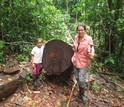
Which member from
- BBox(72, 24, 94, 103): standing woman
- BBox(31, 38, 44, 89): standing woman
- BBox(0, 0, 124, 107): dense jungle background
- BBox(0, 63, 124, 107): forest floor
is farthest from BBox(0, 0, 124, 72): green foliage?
BBox(72, 24, 94, 103): standing woman

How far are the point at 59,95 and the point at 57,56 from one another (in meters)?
1.10

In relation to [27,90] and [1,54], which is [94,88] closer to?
[27,90]

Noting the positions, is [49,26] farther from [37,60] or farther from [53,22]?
[37,60]

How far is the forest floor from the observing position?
5.23 m

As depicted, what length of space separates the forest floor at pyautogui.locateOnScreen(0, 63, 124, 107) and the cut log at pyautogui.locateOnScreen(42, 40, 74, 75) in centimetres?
49

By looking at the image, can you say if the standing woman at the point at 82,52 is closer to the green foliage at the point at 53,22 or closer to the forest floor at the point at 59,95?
the forest floor at the point at 59,95

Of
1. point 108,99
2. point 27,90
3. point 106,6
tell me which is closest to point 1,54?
point 27,90

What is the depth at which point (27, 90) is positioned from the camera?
563cm

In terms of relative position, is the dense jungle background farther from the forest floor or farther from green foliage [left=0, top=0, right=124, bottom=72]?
the forest floor

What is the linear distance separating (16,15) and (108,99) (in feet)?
16.4

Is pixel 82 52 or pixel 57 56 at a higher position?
pixel 82 52

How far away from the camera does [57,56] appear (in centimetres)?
582

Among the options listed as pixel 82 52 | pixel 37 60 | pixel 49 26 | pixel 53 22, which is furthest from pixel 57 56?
pixel 49 26

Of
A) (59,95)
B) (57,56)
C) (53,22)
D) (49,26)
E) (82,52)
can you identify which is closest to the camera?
(82,52)
